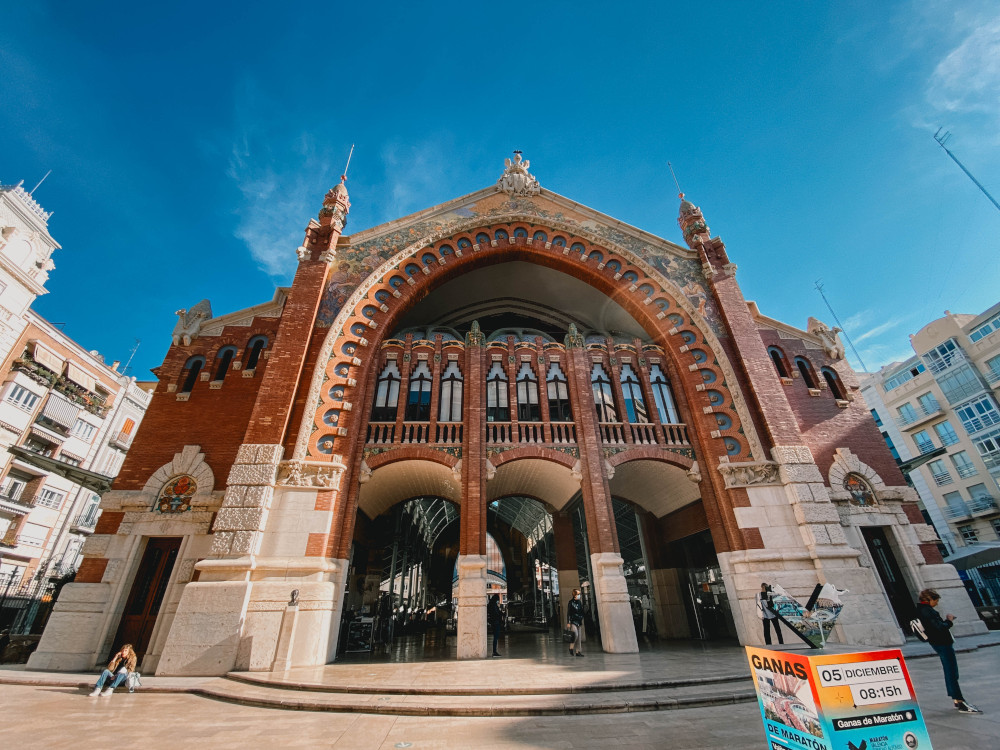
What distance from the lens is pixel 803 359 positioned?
63.1ft

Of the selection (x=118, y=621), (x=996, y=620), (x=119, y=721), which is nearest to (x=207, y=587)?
(x=118, y=621)

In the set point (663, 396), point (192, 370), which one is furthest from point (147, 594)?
point (663, 396)

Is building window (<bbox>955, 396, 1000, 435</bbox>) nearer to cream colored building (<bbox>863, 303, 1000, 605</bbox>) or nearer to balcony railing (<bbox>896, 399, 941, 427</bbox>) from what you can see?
cream colored building (<bbox>863, 303, 1000, 605</bbox>)

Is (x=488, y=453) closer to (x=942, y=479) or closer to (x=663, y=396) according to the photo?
(x=663, y=396)

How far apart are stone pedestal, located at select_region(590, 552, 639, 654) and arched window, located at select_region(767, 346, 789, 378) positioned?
11390mm

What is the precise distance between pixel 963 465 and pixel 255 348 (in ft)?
163

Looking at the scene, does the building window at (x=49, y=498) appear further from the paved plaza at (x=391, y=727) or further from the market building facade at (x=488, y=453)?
the paved plaza at (x=391, y=727)

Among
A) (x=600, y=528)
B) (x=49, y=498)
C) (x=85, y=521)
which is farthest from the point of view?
(x=85, y=521)

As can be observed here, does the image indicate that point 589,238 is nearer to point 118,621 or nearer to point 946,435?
point 118,621

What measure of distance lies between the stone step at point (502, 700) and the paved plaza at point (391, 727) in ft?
0.57

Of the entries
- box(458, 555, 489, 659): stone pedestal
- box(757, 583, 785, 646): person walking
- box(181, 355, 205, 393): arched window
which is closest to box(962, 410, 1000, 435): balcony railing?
box(757, 583, 785, 646): person walking

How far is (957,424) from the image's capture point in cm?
3441

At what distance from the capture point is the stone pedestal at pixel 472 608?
1262 cm

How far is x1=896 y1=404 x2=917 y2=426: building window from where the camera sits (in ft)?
124
